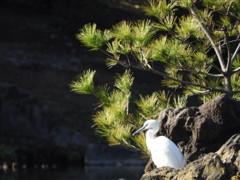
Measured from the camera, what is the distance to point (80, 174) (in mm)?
12352

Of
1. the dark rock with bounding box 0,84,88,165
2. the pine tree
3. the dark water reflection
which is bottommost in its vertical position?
the dark water reflection

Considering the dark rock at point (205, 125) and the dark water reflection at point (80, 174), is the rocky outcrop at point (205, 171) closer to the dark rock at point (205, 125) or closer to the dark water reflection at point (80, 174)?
the dark rock at point (205, 125)

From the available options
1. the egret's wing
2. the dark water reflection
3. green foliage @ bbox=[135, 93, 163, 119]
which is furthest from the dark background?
the egret's wing

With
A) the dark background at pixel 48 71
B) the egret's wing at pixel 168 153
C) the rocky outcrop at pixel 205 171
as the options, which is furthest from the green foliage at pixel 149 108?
the dark background at pixel 48 71

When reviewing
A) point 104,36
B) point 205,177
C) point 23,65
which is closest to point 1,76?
point 23,65

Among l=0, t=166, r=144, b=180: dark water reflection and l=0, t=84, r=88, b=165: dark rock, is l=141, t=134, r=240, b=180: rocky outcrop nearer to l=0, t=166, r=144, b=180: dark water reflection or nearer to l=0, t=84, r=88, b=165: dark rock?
l=0, t=166, r=144, b=180: dark water reflection

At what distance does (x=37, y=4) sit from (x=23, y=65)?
13.6 feet

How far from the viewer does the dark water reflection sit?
11609 mm

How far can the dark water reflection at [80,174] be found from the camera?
38.1ft

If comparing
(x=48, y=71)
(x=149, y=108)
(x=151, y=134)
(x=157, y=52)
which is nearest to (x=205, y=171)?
(x=151, y=134)

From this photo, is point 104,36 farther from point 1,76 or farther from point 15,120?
point 1,76

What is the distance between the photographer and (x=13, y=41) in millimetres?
20234

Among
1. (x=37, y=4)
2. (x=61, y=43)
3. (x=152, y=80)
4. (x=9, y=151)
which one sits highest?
(x=37, y=4)

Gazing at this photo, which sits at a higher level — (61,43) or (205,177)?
(61,43)
